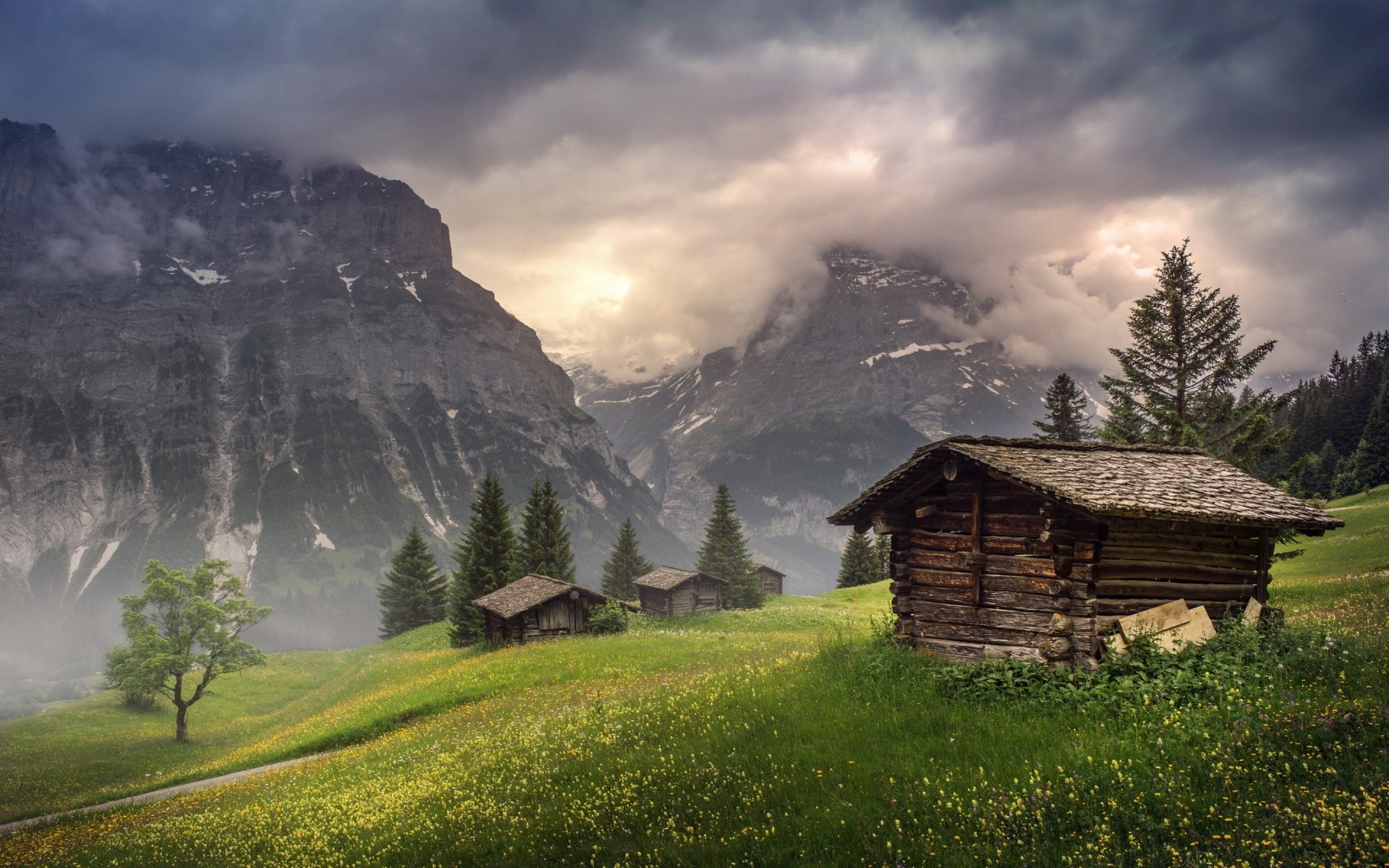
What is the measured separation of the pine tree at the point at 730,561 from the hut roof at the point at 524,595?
27437 millimetres

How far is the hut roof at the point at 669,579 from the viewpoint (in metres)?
65.4

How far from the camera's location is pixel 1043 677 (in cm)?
1362

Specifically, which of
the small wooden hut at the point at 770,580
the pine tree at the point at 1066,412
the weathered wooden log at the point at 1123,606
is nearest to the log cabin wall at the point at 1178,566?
the weathered wooden log at the point at 1123,606

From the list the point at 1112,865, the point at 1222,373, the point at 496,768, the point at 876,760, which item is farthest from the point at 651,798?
the point at 1222,373

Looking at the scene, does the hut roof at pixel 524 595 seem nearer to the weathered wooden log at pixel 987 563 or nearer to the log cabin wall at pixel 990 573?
the log cabin wall at pixel 990 573

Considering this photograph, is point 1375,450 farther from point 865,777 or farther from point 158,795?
point 158,795

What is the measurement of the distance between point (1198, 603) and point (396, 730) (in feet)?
89.3

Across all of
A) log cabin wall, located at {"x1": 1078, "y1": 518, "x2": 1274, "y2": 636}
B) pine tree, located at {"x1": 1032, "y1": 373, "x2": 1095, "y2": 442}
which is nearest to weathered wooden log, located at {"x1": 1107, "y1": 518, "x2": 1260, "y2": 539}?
log cabin wall, located at {"x1": 1078, "y1": 518, "x2": 1274, "y2": 636}

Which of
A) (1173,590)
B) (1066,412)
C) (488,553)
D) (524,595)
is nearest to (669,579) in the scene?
(488,553)

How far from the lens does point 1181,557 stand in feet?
51.2

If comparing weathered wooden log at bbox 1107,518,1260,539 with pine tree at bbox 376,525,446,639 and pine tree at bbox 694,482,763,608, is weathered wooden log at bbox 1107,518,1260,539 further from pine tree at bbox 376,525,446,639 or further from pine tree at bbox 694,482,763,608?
pine tree at bbox 376,525,446,639

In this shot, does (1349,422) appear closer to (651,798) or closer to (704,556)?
(704,556)

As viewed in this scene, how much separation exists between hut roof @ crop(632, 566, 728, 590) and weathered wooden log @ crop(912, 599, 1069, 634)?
4857cm

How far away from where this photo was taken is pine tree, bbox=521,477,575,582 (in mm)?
61438
